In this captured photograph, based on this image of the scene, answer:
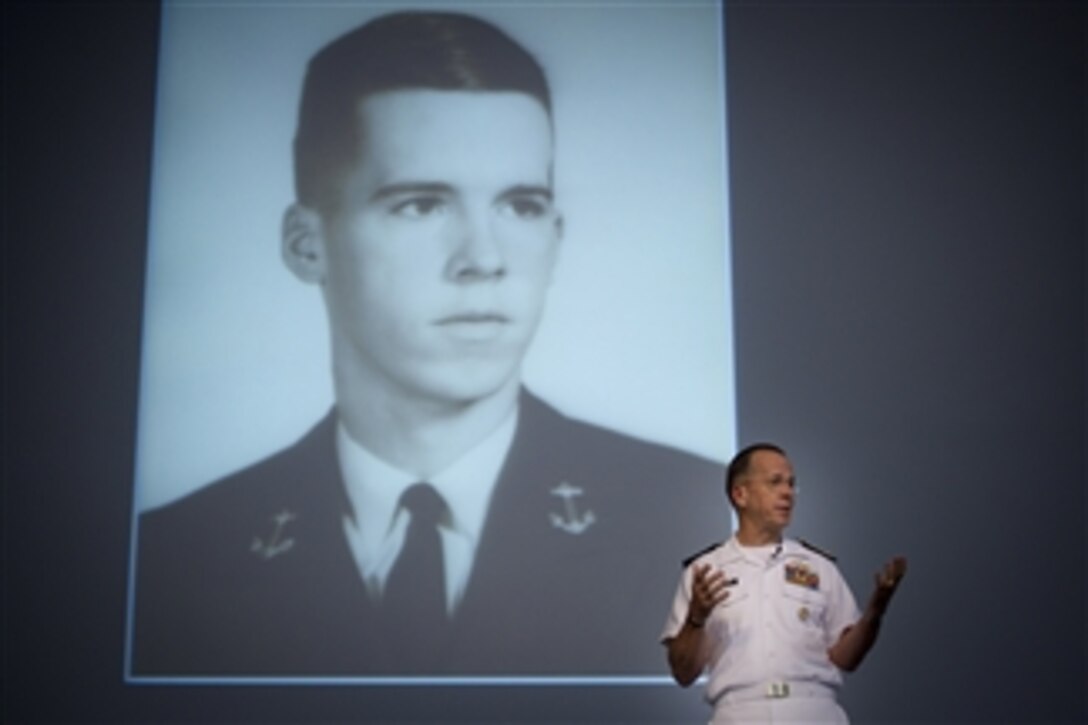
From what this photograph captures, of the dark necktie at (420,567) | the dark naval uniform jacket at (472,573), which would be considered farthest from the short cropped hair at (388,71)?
the dark necktie at (420,567)

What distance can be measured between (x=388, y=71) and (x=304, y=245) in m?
0.63

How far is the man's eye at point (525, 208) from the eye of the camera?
164 inches

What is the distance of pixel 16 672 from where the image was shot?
3.99 meters

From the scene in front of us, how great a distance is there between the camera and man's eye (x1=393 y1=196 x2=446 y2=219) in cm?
416

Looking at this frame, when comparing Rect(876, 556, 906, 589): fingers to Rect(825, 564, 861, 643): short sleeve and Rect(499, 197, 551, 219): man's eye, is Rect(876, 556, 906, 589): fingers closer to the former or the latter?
Rect(825, 564, 861, 643): short sleeve

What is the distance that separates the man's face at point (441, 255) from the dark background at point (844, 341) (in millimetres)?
635

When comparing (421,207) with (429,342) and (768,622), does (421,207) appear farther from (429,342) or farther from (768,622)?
(768,622)

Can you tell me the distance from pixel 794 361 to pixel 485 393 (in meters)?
0.96

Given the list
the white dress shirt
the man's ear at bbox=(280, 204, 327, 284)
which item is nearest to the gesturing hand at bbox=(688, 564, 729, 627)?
the white dress shirt

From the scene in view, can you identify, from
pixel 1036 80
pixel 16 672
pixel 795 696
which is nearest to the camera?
pixel 795 696

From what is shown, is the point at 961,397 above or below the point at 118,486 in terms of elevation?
above

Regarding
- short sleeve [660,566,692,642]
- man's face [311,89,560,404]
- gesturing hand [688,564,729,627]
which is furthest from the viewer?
man's face [311,89,560,404]

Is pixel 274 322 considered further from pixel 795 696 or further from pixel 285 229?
pixel 795 696

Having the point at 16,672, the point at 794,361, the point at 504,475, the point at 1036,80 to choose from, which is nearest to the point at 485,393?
the point at 504,475
